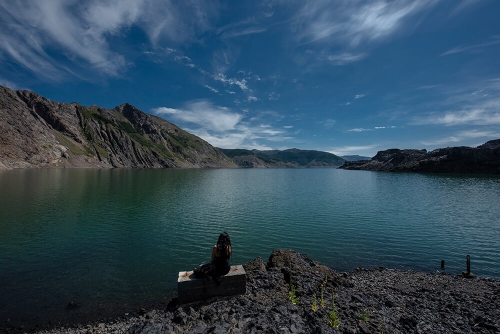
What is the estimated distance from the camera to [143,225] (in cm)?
3619

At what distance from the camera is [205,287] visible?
48.3 feet

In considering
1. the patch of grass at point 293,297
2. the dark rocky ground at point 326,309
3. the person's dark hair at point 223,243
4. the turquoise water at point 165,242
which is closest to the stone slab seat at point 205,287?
the dark rocky ground at point 326,309

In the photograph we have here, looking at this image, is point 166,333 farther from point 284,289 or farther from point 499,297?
point 499,297

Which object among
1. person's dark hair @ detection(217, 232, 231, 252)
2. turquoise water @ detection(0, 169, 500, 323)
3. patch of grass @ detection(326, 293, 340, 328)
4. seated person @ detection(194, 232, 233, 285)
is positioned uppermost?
person's dark hair @ detection(217, 232, 231, 252)

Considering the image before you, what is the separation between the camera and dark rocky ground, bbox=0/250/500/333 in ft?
38.3

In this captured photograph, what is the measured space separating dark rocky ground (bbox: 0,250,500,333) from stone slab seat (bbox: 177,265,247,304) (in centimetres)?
44

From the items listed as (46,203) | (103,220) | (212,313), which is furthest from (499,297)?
(46,203)

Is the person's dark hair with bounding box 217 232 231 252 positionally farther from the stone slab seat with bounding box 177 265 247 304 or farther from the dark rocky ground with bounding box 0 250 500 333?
the dark rocky ground with bounding box 0 250 500 333

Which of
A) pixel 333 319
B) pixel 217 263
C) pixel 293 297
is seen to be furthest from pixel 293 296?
pixel 217 263

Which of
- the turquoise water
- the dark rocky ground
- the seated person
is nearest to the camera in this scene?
the dark rocky ground

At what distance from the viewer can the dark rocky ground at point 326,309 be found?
11.7 m

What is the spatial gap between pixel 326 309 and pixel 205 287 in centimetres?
710

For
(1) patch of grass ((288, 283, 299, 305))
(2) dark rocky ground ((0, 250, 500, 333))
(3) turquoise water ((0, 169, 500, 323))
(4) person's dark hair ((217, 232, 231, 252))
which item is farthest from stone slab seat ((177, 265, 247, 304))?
(3) turquoise water ((0, 169, 500, 323))

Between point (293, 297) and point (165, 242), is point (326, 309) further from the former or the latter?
point (165, 242)
